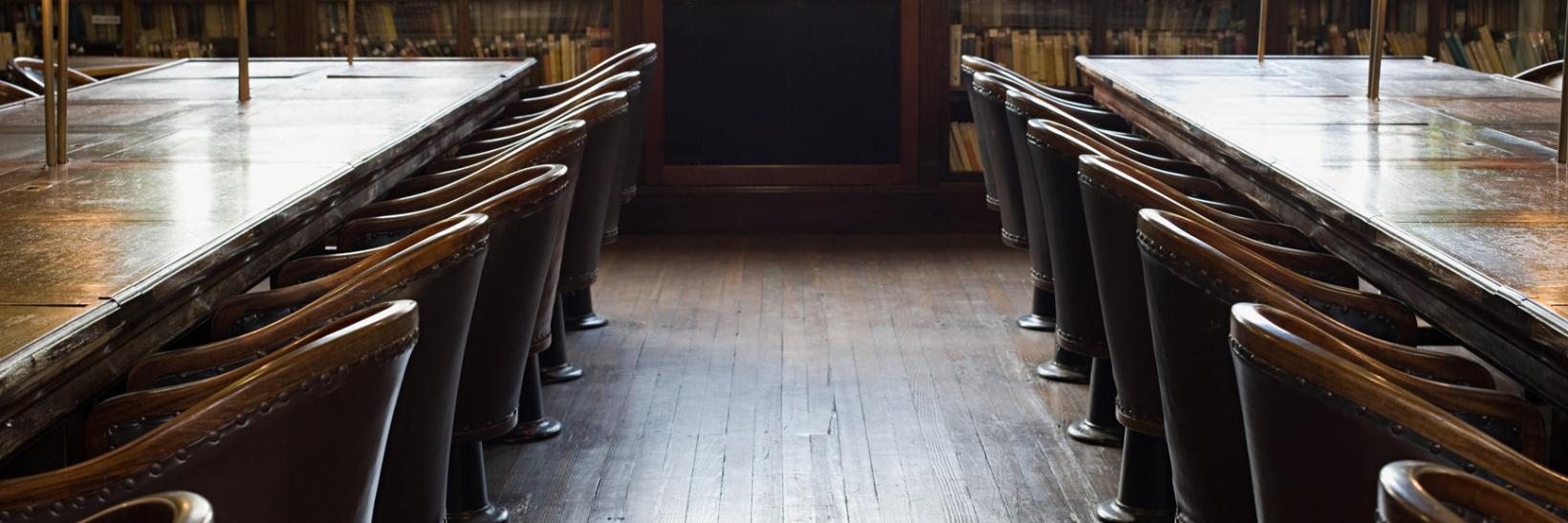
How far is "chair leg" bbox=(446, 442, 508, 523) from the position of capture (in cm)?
291

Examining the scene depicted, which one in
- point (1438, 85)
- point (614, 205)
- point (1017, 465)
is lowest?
point (1017, 465)

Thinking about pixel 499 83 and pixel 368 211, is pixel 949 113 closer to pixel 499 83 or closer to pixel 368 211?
pixel 499 83

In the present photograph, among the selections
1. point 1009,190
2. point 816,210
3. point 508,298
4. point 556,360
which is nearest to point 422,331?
point 508,298

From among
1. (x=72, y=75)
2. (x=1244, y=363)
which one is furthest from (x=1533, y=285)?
(x=72, y=75)

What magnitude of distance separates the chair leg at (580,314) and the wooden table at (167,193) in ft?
2.12

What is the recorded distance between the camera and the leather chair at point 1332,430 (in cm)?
119

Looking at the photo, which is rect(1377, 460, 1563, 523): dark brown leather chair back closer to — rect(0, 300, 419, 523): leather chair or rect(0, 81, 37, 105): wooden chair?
rect(0, 300, 419, 523): leather chair

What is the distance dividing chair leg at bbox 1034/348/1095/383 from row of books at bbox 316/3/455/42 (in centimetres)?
341

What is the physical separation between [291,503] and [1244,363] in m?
0.77

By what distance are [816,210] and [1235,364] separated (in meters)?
5.09

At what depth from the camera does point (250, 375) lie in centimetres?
123

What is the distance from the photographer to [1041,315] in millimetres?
4699

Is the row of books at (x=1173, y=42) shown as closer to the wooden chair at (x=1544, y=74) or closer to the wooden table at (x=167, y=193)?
the wooden chair at (x=1544, y=74)

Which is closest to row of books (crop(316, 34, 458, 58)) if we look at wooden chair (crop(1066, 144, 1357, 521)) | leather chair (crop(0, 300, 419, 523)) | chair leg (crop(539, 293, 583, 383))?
chair leg (crop(539, 293, 583, 383))
